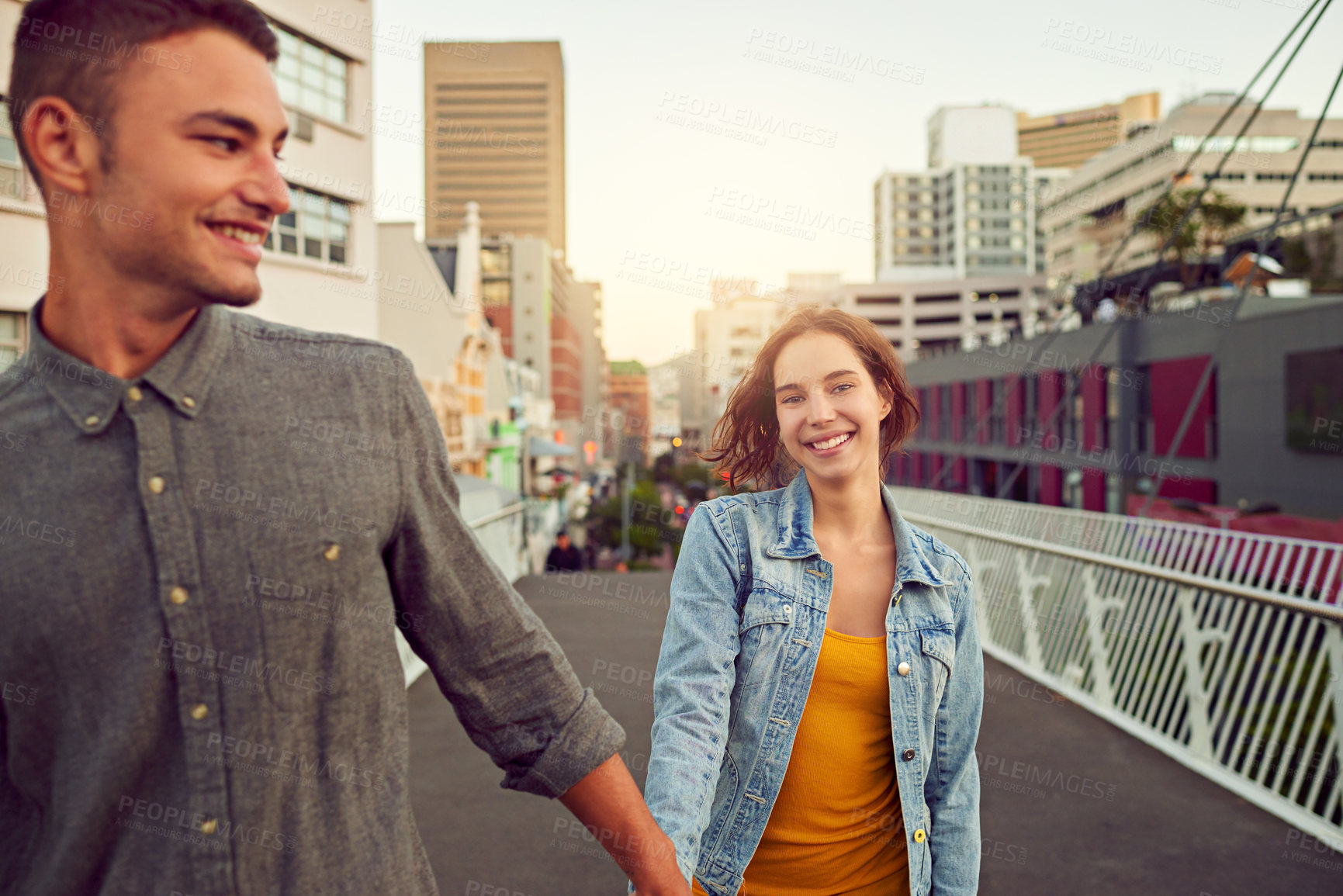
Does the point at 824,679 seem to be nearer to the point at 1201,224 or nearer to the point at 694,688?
the point at 694,688

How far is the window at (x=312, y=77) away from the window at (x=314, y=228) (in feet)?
5.63

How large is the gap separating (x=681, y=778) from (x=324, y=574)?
1.04 metres

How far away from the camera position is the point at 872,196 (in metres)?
153

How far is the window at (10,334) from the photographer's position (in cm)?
1227

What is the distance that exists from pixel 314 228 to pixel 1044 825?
17794mm

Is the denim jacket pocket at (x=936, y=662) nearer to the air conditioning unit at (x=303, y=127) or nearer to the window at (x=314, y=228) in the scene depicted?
the window at (x=314, y=228)

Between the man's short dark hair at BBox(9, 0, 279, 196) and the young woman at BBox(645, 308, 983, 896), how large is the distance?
1.50 meters

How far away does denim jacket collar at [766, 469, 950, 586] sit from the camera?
228 cm

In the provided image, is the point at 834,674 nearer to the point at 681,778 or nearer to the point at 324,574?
the point at 681,778

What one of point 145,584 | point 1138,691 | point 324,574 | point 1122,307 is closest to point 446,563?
point 324,574

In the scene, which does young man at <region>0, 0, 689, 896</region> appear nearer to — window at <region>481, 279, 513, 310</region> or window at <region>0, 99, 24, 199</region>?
window at <region>0, 99, 24, 199</region>

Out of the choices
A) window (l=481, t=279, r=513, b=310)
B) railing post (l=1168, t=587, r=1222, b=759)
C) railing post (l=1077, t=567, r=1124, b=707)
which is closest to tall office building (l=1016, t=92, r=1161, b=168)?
window (l=481, t=279, r=513, b=310)

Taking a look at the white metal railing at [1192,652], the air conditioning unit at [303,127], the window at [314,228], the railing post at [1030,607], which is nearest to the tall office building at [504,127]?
the window at [314,228]

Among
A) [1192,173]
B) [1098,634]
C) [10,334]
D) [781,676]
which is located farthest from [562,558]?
[1192,173]
